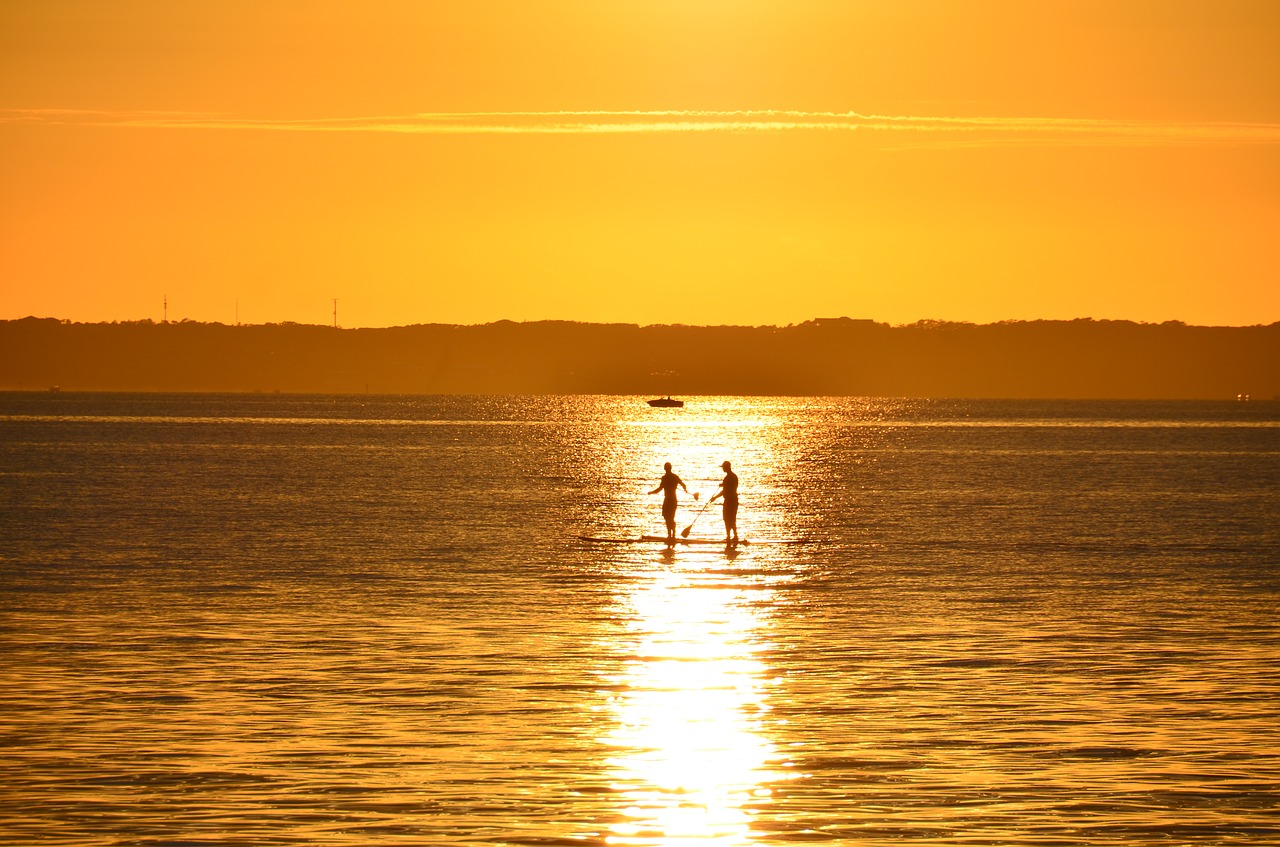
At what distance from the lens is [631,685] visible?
19875 millimetres

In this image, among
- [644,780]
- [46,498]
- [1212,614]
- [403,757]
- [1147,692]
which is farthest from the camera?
[46,498]

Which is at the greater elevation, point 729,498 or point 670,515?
point 729,498

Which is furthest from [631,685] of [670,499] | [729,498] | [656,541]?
[656,541]

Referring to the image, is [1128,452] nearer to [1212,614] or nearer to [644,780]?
[1212,614]

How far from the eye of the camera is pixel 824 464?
4355 inches

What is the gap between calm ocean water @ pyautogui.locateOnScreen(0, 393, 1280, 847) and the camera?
14078 millimetres

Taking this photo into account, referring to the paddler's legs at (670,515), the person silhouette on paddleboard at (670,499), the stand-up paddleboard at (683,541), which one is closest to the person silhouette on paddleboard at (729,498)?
the stand-up paddleboard at (683,541)

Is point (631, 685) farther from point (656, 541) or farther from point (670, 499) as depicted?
point (656, 541)

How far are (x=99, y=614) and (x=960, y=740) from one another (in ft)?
50.3

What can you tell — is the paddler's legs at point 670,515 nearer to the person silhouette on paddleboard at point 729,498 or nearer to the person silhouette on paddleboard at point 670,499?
the person silhouette on paddleboard at point 670,499

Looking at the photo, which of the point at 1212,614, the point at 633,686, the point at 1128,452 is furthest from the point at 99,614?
the point at 1128,452

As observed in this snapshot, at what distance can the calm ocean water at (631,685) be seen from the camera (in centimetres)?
1408

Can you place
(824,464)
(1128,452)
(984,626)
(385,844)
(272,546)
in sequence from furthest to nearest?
(1128,452) < (824,464) < (272,546) < (984,626) < (385,844)

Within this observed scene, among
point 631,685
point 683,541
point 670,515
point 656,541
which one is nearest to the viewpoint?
point 631,685
